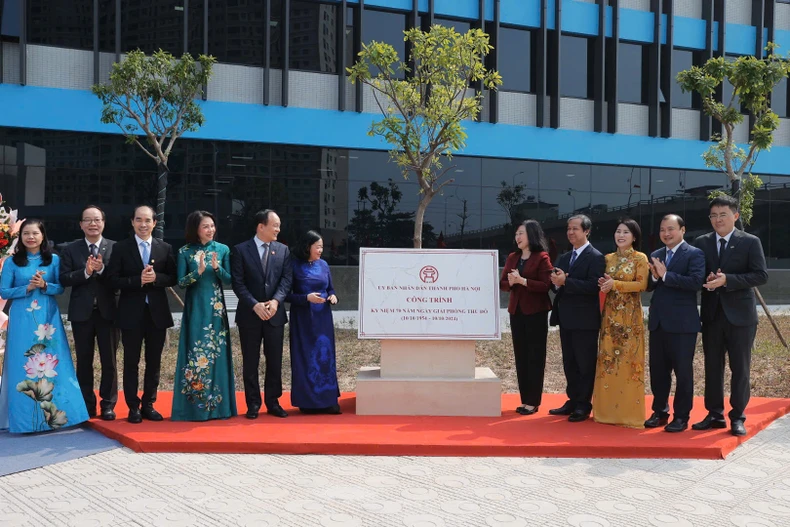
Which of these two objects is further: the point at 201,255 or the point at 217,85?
the point at 217,85

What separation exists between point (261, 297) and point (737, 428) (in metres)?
3.73

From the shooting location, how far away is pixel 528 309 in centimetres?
589

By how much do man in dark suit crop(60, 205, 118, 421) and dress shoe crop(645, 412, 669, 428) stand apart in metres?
4.14

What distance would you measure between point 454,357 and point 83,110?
1035cm

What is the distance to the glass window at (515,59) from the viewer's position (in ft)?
54.1

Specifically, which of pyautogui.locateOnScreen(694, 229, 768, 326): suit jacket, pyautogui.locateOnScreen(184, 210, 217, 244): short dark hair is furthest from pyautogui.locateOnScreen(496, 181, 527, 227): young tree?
pyautogui.locateOnScreen(184, 210, 217, 244): short dark hair

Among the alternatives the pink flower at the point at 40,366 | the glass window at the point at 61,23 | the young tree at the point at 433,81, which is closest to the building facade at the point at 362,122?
the glass window at the point at 61,23

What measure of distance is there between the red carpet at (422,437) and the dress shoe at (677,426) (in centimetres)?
6

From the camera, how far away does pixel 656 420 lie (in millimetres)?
5586

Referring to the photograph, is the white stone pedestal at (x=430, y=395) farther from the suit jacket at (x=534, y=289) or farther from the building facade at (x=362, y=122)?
the building facade at (x=362, y=122)

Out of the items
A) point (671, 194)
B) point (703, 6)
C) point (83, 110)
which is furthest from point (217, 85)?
point (703, 6)

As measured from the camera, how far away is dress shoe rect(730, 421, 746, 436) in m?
5.30

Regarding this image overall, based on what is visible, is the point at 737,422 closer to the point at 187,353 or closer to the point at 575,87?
the point at 187,353

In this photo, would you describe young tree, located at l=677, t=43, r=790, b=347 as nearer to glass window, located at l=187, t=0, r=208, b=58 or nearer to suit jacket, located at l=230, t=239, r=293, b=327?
suit jacket, located at l=230, t=239, r=293, b=327
